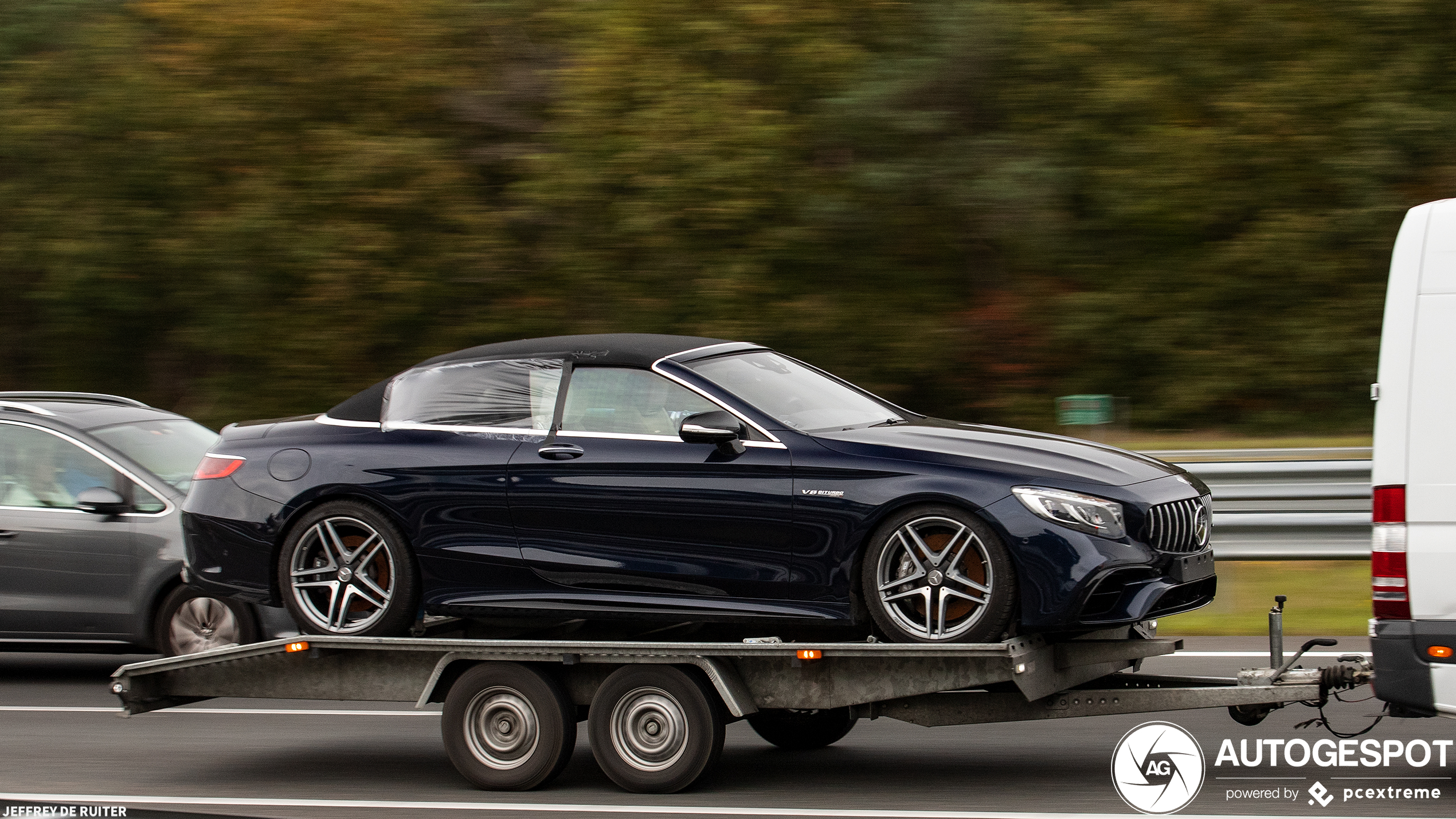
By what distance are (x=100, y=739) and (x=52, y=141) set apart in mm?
13995

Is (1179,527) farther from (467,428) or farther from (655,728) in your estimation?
(467,428)

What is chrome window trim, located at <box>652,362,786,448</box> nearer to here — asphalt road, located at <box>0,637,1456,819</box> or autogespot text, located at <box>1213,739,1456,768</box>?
asphalt road, located at <box>0,637,1456,819</box>

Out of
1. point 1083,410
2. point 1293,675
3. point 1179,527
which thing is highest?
point 1083,410

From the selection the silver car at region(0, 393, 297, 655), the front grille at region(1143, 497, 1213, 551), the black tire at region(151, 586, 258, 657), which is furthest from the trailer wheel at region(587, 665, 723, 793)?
the black tire at region(151, 586, 258, 657)

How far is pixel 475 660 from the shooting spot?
712cm

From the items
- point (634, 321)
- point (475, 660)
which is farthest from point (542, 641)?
point (634, 321)

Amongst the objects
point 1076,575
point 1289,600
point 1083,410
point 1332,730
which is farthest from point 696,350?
point 1083,410

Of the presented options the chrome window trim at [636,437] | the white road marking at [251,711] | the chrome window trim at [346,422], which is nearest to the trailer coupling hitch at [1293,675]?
the chrome window trim at [636,437]

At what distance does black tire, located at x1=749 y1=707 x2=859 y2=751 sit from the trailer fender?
40.4 inches

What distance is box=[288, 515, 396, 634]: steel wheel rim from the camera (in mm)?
7398

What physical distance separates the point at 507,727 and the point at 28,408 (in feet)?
16.3

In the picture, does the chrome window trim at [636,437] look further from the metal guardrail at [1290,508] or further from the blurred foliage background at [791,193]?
the blurred foliage background at [791,193]

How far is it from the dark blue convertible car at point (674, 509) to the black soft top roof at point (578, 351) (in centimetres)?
1

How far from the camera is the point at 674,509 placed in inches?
273
